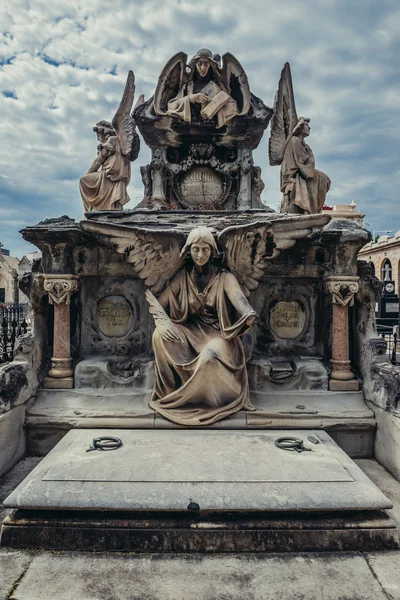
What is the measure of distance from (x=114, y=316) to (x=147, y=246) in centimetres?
111

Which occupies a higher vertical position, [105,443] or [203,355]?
[203,355]

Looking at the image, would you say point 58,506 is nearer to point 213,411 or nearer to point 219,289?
point 213,411

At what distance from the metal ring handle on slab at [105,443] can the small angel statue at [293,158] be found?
520 centimetres

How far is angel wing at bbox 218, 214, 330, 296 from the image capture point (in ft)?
13.8

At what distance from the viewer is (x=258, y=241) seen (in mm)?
4305

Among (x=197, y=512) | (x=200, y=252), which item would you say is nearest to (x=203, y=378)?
(x=200, y=252)

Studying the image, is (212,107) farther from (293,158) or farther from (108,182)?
(108,182)

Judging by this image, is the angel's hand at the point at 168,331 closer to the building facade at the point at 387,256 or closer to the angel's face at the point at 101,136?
the angel's face at the point at 101,136

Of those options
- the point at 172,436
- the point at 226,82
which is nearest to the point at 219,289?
the point at 172,436

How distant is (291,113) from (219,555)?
7.02 m

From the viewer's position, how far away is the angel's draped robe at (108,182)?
753 centimetres

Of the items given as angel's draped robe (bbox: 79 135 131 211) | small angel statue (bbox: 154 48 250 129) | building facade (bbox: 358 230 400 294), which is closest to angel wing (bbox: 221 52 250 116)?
small angel statue (bbox: 154 48 250 129)

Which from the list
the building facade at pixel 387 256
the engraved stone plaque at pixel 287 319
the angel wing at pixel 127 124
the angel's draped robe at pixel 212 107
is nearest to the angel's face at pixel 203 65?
the angel's draped robe at pixel 212 107

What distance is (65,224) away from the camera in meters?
4.47
